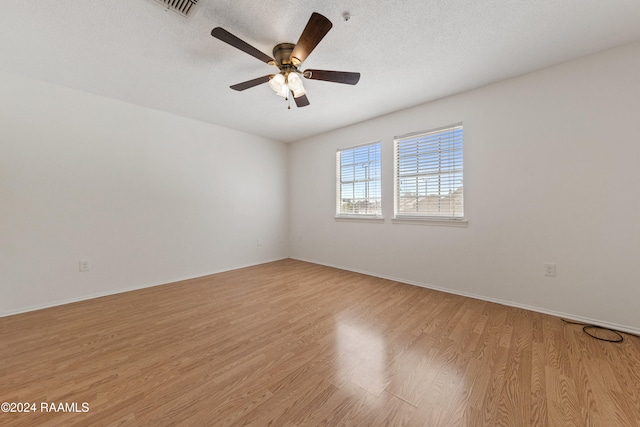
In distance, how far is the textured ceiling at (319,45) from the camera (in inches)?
67.3

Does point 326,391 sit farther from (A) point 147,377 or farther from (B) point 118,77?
(B) point 118,77

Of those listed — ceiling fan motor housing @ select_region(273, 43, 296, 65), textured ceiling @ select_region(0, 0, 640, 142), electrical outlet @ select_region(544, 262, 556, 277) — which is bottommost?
electrical outlet @ select_region(544, 262, 556, 277)

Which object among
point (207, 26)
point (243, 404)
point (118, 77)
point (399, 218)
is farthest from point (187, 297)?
point (399, 218)

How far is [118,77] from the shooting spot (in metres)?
2.58

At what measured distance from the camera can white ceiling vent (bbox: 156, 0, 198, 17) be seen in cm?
163

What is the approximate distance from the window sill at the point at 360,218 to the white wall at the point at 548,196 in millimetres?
458

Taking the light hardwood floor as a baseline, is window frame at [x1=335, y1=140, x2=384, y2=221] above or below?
above

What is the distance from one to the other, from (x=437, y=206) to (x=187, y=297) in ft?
11.4

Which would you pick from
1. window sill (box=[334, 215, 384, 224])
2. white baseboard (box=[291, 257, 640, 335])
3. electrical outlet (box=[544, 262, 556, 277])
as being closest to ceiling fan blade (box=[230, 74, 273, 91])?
window sill (box=[334, 215, 384, 224])

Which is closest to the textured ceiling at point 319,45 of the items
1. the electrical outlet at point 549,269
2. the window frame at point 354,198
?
the window frame at point 354,198

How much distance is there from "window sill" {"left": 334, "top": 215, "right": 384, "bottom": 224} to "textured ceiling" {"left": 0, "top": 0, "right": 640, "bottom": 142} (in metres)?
1.78

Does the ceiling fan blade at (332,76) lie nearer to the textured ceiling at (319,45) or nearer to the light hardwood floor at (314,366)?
the textured ceiling at (319,45)

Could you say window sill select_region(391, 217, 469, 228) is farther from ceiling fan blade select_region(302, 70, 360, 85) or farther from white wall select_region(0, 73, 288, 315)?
white wall select_region(0, 73, 288, 315)

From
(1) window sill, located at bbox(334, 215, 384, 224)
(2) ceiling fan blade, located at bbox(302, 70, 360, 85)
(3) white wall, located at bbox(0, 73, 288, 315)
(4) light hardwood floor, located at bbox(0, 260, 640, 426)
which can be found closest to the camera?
(4) light hardwood floor, located at bbox(0, 260, 640, 426)
